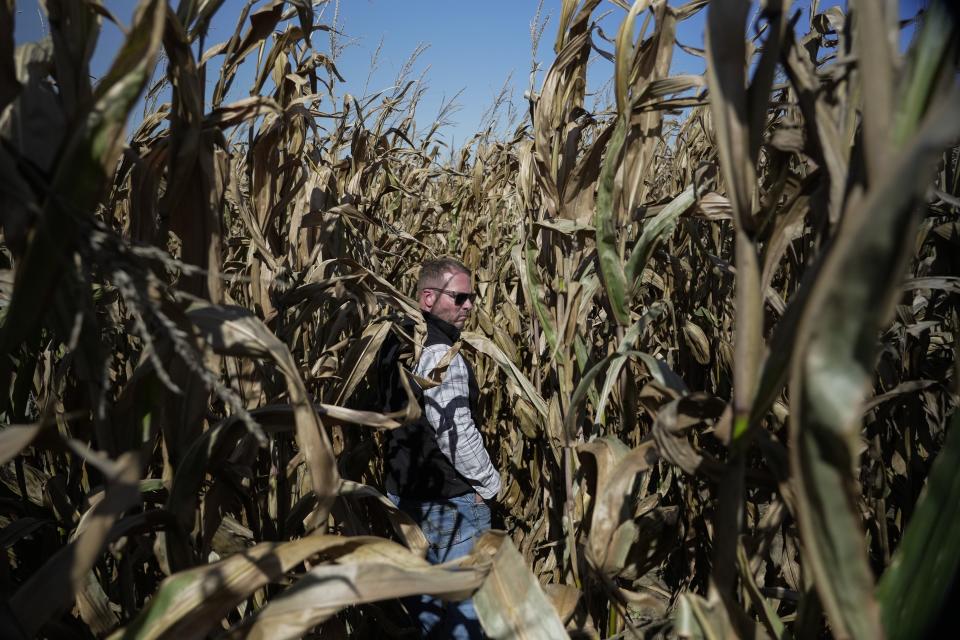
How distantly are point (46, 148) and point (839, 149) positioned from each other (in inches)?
37.1

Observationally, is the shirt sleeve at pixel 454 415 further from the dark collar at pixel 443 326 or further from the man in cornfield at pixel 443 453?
the dark collar at pixel 443 326

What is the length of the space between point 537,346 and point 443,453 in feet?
1.72

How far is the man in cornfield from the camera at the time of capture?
2268 millimetres

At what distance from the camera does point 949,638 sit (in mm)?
705

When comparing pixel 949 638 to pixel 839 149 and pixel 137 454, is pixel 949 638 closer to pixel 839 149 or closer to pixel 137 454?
pixel 839 149

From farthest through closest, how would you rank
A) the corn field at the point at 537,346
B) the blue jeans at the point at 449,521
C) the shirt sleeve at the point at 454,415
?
the blue jeans at the point at 449,521
the shirt sleeve at the point at 454,415
the corn field at the point at 537,346

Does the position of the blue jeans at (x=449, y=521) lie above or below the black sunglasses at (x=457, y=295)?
below

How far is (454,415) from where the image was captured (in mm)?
2264

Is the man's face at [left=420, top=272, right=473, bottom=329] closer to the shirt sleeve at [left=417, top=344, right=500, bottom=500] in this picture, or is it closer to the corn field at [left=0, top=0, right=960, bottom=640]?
the shirt sleeve at [left=417, top=344, right=500, bottom=500]

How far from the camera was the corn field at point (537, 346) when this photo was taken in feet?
1.82

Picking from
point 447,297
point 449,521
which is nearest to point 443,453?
point 449,521

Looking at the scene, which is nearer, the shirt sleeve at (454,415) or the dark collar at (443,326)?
the shirt sleeve at (454,415)

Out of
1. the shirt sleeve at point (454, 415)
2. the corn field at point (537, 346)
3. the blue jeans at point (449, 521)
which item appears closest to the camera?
the corn field at point (537, 346)

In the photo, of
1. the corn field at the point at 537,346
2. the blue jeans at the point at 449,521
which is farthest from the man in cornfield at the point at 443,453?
the corn field at the point at 537,346
